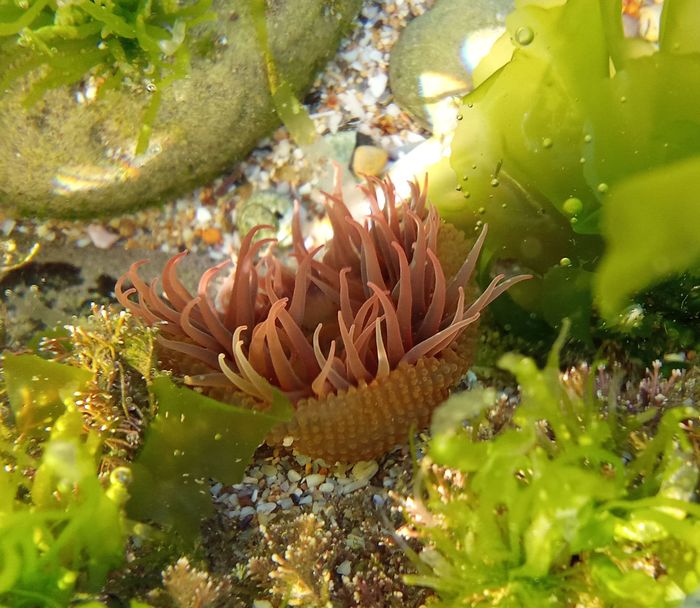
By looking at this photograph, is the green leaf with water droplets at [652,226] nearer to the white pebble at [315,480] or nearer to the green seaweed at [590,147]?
the green seaweed at [590,147]

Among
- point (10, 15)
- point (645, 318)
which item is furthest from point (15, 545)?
point (645, 318)

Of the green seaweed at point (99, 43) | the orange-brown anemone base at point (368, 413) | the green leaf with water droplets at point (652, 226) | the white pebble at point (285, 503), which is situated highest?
the green seaweed at point (99, 43)

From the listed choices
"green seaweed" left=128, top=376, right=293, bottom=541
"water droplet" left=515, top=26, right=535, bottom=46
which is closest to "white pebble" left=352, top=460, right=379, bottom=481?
"green seaweed" left=128, top=376, right=293, bottom=541

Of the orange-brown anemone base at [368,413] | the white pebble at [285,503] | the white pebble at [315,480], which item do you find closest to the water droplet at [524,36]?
the orange-brown anemone base at [368,413]

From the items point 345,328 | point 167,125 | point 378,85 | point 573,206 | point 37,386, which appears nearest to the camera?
point 345,328

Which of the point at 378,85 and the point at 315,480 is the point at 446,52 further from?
the point at 315,480

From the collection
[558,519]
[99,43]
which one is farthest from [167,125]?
[558,519]

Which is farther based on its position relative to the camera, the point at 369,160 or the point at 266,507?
the point at 369,160
